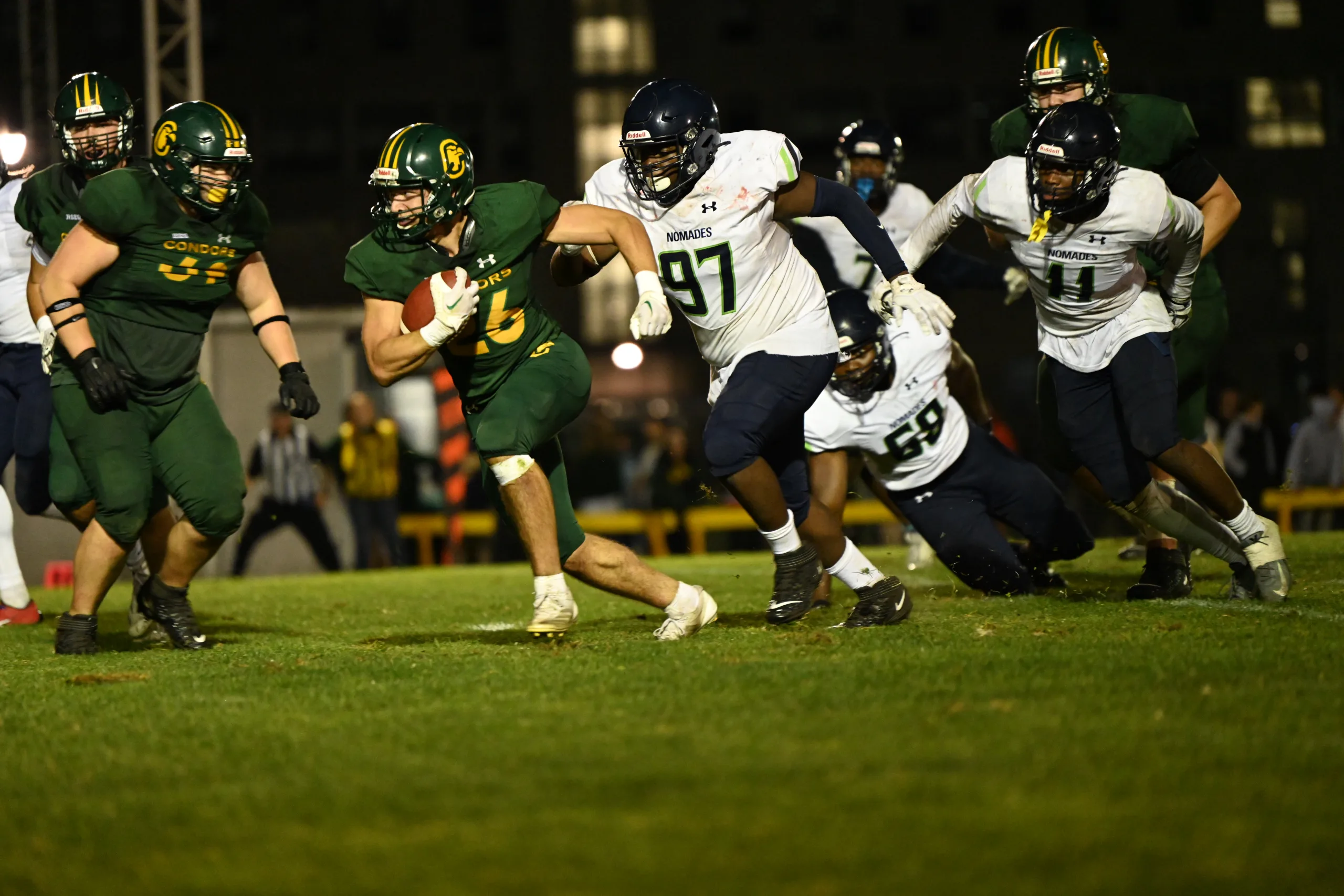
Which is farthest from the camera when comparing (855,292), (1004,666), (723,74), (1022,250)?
(723,74)

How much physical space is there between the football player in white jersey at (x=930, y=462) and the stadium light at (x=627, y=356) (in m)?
15.7

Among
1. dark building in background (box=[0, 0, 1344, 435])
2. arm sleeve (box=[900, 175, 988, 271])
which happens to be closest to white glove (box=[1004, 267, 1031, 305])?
arm sleeve (box=[900, 175, 988, 271])

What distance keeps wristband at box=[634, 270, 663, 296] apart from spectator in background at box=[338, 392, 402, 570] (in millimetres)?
8462

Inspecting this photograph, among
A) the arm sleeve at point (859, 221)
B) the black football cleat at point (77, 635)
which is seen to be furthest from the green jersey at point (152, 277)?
the arm sleeve at point (859, 221)

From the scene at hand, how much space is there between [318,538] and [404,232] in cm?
831

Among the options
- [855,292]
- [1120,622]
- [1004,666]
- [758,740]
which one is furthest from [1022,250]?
[758,740]

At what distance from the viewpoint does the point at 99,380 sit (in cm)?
555

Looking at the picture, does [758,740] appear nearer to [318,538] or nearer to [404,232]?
[404,232]

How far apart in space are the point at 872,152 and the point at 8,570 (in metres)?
4.64

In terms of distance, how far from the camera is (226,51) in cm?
3153

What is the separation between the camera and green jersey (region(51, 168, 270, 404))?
18.6ft

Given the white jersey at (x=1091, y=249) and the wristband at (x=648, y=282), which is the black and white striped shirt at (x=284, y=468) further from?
the wristband at (x=648, y=282)

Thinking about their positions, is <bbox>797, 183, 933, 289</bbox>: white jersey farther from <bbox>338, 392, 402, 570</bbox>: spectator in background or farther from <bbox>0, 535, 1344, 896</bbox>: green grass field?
<bbox>338, 392, 402, 570</bbox>: spectator in background

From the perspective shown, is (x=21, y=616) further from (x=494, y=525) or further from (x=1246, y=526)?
(x=494, y=525)
